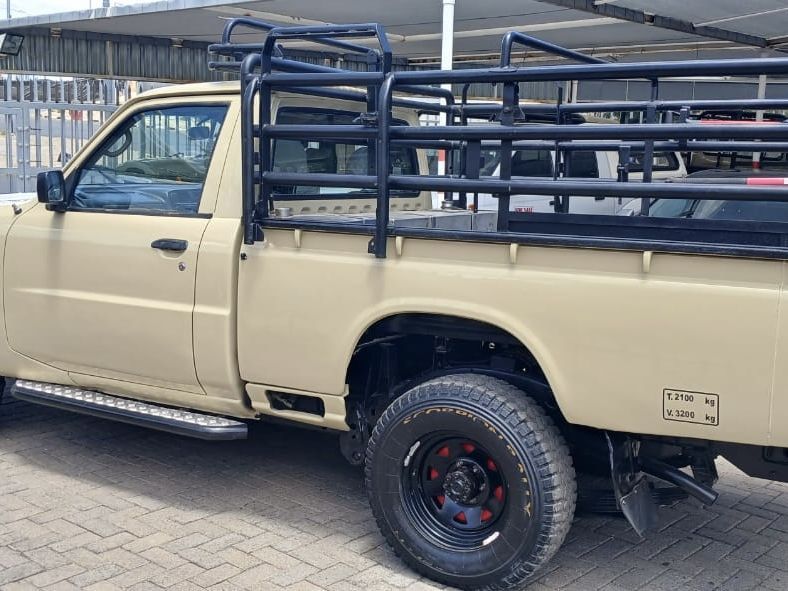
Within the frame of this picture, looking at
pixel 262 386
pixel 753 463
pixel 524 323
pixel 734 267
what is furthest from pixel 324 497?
pixel 734 267

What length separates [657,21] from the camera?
11203 millimetres

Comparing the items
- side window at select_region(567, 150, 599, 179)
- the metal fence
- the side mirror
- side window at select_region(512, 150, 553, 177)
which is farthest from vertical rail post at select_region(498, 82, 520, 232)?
the metal fence

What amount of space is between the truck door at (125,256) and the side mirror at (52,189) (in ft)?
0.18

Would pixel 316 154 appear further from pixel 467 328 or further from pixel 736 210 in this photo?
pixel 736 210

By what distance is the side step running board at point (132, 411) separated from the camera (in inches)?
168

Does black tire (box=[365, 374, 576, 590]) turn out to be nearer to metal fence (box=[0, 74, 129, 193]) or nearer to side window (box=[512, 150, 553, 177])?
side window (box=[512, 150, 553, 177])

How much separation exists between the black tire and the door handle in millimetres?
1298

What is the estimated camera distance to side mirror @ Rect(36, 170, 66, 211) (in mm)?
4699

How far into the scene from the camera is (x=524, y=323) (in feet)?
11.4

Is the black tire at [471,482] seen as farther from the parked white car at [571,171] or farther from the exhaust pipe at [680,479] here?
the parked white car at [571,171]

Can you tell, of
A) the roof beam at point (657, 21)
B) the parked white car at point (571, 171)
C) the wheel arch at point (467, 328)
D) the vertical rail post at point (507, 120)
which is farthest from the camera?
the roof beam at point (657, 21)

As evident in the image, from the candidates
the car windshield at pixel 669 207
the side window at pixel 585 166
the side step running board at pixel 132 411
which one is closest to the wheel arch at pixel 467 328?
A: the side step running board at pixel 132 411

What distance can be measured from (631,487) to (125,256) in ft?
8.57

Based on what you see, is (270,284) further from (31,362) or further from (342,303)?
(31,362)
